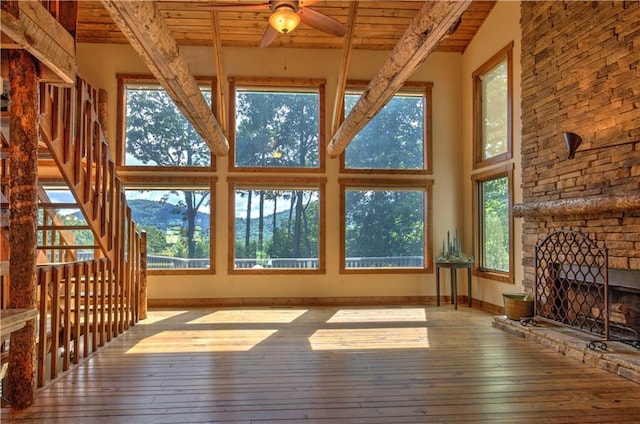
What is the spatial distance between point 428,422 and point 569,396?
1.28 m

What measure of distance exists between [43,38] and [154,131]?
454cm

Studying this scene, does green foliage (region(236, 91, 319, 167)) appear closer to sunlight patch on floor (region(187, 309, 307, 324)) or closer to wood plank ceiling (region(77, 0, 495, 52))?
wood plank ceiling (region(77, 0, 495, 52))

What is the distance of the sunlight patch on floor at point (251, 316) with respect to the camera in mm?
5488

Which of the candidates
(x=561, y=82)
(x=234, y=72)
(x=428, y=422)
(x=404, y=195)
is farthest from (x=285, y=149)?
(x=428, y=422)

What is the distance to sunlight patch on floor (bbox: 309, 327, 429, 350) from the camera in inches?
170

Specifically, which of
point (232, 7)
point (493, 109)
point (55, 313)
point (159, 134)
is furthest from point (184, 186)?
point (493, 109)

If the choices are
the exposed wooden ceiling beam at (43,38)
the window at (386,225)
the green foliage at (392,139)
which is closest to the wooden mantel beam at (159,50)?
the exposed wooden ceiling beam at (43,38)

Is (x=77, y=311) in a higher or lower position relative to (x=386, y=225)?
lower

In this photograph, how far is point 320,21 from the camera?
4.10 meters

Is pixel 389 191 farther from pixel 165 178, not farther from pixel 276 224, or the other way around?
pixel 165 178

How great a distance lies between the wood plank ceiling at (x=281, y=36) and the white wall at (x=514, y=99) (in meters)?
0.31

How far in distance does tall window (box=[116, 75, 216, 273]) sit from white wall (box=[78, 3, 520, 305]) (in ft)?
0.62

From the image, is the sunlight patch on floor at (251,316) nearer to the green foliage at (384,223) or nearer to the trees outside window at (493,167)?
the green foliage at (384,223)

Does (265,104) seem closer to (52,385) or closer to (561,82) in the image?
(561,82)
